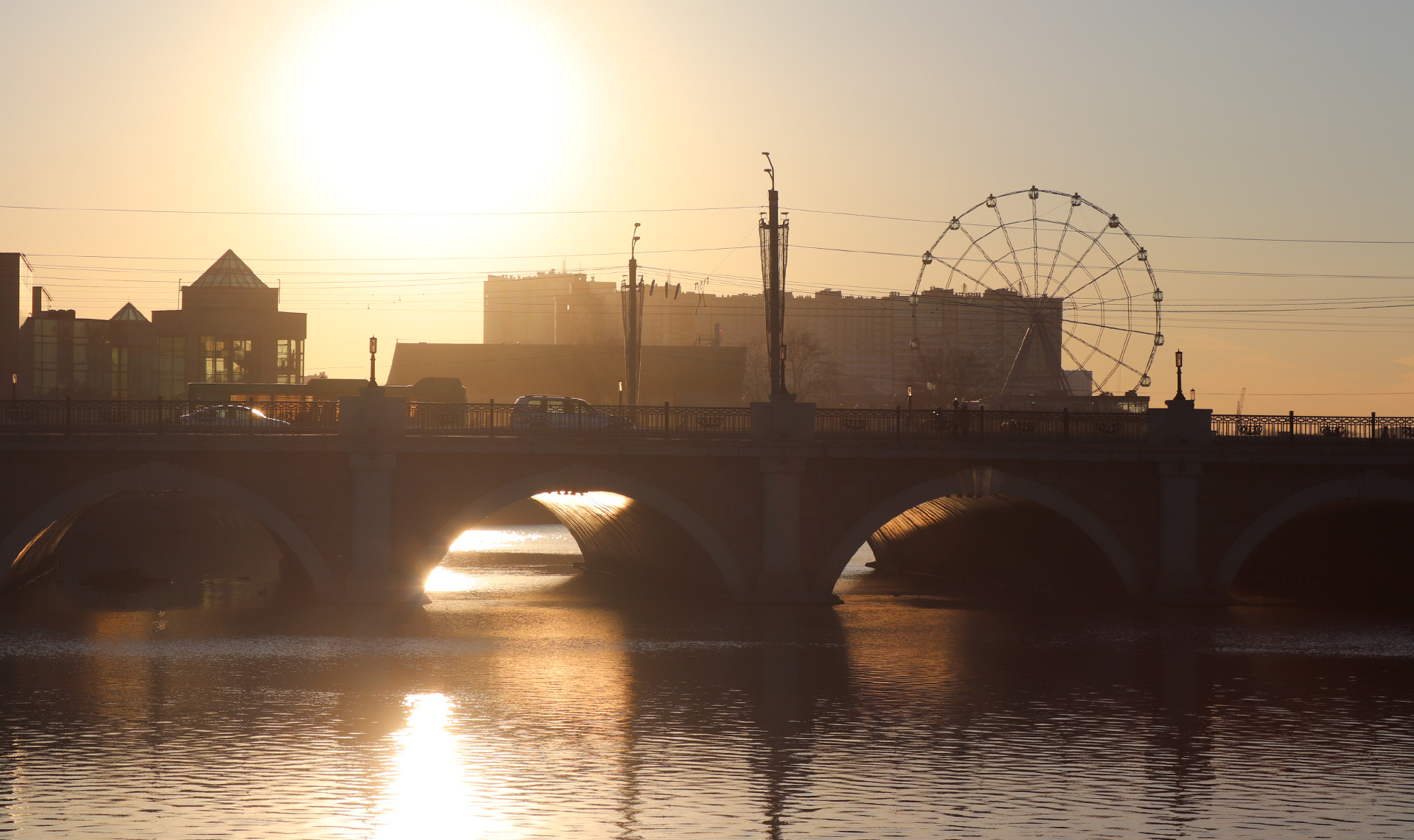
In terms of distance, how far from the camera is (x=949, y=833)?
18484 millimetres

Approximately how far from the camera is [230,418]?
1615 inches

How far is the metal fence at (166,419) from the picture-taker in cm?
3895

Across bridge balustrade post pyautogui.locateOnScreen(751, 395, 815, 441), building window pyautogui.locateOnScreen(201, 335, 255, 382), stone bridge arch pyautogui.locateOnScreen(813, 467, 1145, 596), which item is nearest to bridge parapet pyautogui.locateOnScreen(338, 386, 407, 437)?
bridge balustrade post pyautogui.locateOnScreen(751, 395, 815, 441)

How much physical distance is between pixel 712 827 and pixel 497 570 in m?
43.7

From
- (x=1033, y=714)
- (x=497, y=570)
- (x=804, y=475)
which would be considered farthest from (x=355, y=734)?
(x=497, y=570)

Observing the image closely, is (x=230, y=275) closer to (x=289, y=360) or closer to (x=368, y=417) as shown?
(x=289, y=360)

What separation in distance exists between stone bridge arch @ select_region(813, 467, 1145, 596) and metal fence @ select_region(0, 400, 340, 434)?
1594 cm

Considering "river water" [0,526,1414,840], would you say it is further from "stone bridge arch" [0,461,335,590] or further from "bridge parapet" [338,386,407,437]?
"bridge parapet" [338,386,407,437]

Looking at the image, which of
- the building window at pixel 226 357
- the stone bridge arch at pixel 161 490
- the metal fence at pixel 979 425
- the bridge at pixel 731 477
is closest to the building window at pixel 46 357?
the building window at pixel 226 357

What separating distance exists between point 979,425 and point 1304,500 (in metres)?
10.9

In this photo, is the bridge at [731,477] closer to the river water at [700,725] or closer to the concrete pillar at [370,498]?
the concrete pillar at [370,498]

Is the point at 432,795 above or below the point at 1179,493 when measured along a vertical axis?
below

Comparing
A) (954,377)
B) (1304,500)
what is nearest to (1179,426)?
(1304,500)

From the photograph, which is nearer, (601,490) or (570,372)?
(601,490)
